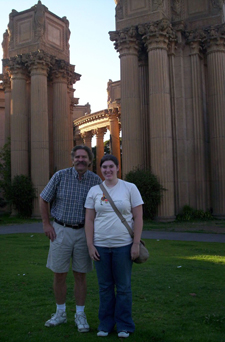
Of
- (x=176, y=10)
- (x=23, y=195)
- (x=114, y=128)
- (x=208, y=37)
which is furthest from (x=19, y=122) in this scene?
(x=208, y=37)

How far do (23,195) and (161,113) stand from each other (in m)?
11.4

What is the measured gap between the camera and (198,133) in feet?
80.8

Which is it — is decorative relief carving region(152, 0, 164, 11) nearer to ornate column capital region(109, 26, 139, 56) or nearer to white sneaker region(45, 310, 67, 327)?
ornate column capital region(109, 26, 139, 56)

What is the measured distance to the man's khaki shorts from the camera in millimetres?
5340

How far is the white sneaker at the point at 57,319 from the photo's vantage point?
17.3 feet

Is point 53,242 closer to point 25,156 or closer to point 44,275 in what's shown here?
point 44,275

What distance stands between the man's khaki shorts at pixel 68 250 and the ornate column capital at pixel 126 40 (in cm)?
2078

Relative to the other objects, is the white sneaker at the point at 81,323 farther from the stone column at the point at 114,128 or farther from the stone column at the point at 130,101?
the stone column at the point at 114,128

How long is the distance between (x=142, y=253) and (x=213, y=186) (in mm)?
20551

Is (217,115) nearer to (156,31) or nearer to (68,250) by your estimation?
(156,31)

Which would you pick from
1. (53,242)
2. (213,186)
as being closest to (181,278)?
(53,242)

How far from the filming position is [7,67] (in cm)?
3019

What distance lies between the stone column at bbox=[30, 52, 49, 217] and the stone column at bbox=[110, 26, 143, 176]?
21.4 feet

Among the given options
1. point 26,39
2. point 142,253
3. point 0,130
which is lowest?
point 142,253
